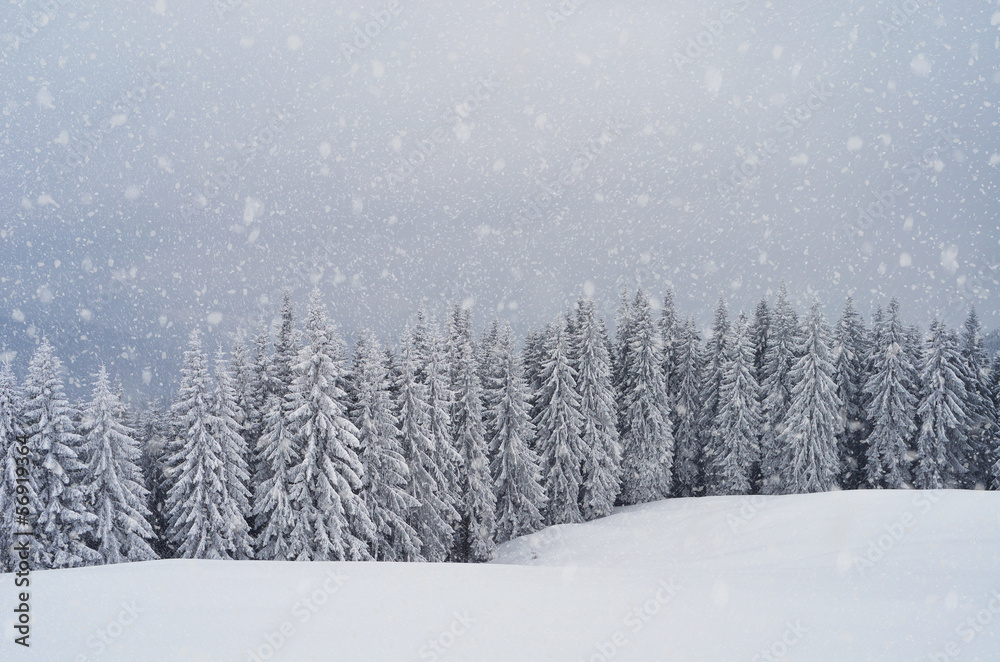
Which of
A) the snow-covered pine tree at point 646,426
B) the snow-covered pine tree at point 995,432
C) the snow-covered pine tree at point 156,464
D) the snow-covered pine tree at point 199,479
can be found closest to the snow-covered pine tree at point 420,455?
the snow-covered pine tree at point 199,479

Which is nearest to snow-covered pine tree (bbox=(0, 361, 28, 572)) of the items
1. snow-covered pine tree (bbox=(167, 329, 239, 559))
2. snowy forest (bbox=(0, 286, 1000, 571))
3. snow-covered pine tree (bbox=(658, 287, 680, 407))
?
snowy forest (bbox=(0, 286, 1000, 571))

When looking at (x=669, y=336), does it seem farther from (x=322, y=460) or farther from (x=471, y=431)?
(x=322, y=460)

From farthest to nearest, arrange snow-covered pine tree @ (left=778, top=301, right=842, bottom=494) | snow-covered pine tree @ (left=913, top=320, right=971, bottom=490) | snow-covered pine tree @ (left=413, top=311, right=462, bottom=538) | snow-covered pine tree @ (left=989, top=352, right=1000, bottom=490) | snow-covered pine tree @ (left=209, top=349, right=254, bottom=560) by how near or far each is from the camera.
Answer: snow-covered pine tree @ (left=778, top=301, right=842, bottom=494) < snow-covered pine tree @ (left=913, top=320, right=971, bottom=490) < snow-covered pine tree @ (left=989, top=352, right=1000, bottom=490) < snow-covered pine tree @ (left=413, top=311, right=462, bottom=538) < snow-covered pine tree @ (left=209, top=349, right=254, bottom=560)

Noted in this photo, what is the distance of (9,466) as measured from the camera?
67.8ft

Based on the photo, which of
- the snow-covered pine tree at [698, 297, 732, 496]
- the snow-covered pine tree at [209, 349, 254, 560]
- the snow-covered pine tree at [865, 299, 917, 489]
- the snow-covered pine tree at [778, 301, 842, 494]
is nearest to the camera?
the snow-covered pine tree at [209, 349, 254, 560]

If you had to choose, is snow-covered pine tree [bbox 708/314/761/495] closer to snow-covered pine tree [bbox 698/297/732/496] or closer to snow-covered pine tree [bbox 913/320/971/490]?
snow-covered pine tree [bbox 698/297/732/496]

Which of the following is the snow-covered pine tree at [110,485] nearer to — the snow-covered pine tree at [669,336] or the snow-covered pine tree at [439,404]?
the snow-covered pine tree at [439,404]

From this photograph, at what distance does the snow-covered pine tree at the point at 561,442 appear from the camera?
3306cm

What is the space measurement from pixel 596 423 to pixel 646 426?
385 centimetres

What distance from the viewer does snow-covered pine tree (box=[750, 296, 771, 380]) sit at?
39812mm

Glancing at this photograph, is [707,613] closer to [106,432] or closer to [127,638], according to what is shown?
[127,638]

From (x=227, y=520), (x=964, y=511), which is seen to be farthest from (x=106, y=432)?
(x=964, y=511)

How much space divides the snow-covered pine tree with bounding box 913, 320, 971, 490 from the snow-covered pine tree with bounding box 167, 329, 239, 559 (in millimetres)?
37925

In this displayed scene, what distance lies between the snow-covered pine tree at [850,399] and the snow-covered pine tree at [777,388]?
278 cm
